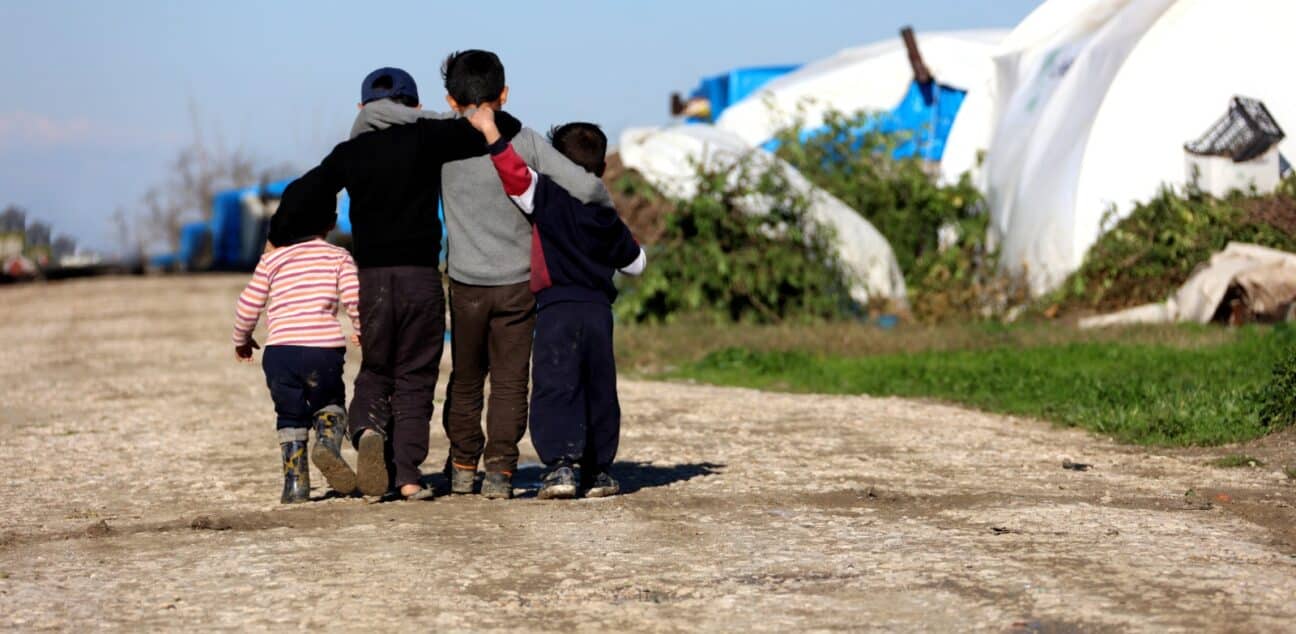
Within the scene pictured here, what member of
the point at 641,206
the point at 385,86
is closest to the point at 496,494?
the point at 385,86

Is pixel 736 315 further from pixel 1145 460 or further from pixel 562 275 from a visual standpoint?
pixel 562 275

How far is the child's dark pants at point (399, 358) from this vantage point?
687 centimetres

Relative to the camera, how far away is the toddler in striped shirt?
689cm

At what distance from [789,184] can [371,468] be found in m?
11.2

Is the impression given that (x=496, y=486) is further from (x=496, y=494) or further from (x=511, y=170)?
(x=511, y=170)

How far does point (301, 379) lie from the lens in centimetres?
690

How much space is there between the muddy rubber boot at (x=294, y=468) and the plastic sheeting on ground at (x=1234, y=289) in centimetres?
958

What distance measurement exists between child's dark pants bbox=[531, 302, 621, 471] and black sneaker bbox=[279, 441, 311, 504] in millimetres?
943

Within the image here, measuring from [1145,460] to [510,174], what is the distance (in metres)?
3.61

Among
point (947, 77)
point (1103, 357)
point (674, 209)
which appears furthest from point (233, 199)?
point (1103, 357)

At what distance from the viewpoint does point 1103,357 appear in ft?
41.4

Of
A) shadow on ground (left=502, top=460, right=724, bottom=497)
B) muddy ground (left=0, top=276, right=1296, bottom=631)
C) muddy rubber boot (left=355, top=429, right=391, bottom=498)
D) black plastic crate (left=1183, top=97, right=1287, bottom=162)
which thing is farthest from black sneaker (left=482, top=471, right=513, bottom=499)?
black plastic crate (left=1183, top=97, right=1287, bottom=162)

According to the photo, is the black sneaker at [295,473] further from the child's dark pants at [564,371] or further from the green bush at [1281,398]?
the green bush at [1281,398]

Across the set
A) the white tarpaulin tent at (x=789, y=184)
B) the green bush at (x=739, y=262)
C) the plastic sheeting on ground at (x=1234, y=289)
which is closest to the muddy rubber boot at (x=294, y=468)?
the plastic sheeting on ground at (x=1234, y=289)
